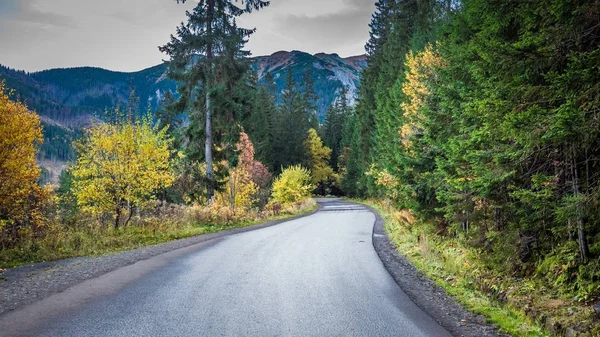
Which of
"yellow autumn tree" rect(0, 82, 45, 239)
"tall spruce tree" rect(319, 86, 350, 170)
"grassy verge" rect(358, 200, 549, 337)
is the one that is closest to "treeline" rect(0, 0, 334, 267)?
"yellow autumn tree" rect(0, 82, 45, 239)

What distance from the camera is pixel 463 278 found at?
743 cm

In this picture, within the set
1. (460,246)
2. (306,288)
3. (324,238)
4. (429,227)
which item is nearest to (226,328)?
(306,288)

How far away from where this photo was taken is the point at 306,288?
675cm

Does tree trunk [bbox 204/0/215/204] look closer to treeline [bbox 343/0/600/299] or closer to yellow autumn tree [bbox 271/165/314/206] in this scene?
yellow autumn tree [bbox 271/165/314/206]

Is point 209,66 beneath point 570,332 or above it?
above

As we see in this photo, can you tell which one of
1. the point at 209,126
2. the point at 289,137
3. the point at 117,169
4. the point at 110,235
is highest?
the point at 289,137

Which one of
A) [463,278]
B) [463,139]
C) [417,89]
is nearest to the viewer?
[463,278]

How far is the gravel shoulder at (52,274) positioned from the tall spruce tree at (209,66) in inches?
448

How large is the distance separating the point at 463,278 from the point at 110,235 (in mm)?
10905

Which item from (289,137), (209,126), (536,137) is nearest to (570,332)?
(536,137)

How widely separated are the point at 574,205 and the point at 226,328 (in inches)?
181

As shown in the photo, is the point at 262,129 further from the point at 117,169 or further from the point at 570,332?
the point at 570,332

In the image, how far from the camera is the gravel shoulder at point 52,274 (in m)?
6.09

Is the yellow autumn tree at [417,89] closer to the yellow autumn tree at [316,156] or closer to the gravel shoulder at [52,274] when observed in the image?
the gravel shoulder at [52,274]
